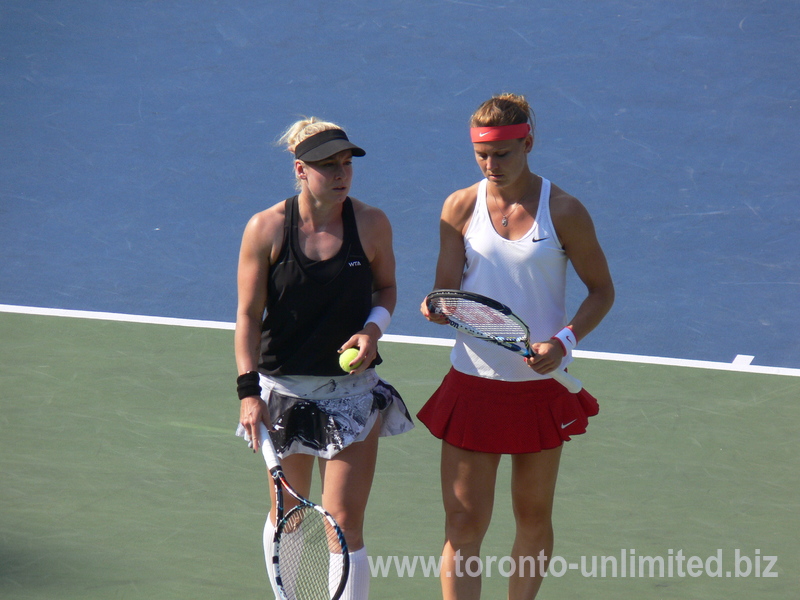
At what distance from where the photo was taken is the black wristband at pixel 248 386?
4.06 meters

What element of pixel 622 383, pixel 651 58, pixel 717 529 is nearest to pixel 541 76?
pixel 651 58

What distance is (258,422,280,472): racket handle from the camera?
380 centimetres

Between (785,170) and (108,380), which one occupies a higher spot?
(785,170)

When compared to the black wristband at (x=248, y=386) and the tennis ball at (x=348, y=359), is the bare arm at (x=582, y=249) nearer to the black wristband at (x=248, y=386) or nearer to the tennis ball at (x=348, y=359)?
the tennis ball at (x=348, y=359)

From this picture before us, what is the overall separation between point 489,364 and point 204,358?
3484mm

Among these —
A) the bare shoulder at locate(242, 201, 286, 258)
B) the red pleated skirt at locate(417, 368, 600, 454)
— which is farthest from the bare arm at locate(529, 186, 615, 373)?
the bare shoulder at locate(242, 201, 286, 258)

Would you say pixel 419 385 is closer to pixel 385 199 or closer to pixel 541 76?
pixel 385 199

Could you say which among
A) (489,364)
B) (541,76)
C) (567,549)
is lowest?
(567,549)

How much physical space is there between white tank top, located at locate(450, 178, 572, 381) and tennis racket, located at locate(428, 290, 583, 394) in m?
0.14

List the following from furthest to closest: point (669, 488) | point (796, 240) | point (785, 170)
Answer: point (785, 170) → point (796, 240) → point (669, 488)

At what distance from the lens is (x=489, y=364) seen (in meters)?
4.27

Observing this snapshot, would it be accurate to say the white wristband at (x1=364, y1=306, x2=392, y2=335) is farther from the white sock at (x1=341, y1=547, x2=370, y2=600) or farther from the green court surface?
the green court surface

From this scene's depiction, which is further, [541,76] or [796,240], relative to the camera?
[541,76]

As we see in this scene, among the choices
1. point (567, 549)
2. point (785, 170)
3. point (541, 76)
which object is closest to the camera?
point (567, 549)
